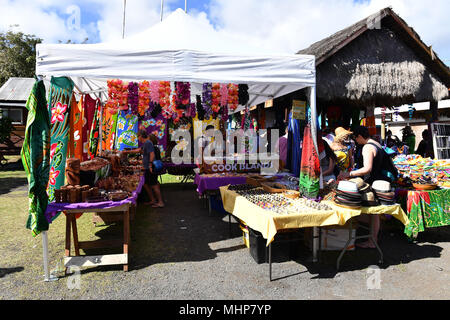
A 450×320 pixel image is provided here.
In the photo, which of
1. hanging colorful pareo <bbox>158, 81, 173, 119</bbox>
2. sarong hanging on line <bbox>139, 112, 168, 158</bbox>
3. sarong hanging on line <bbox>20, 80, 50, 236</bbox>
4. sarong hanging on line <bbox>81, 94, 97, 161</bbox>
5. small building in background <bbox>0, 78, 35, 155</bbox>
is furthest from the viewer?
small building in background <bbox>0, 78, 35, 155</bbox>

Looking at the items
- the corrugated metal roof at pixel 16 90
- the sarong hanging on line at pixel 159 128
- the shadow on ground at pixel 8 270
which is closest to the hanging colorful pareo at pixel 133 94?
the sarong hanging on line at pixel 159 128

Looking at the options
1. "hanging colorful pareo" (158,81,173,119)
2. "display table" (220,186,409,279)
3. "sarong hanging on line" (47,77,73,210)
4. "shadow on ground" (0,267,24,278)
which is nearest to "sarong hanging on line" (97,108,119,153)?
"hanging colorful pareo" (158,81,173,119)

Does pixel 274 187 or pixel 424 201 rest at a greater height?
pixel 274 187

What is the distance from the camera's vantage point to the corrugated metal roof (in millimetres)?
16094

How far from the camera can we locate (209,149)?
688 centimetres

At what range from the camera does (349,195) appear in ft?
10.7

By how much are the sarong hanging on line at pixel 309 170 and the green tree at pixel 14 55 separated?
92.8ft

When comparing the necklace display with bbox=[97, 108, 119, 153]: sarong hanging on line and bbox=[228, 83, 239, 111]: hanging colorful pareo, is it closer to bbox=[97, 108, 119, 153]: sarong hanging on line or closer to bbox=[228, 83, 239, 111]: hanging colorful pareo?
bbox=[228, 83, 239, 111]: hanging colorful pareo

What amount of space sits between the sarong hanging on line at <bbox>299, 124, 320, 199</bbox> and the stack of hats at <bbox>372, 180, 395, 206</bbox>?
2.40 ft

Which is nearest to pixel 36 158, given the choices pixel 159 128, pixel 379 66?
pixel 159 128

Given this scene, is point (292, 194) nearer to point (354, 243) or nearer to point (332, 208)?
point (332, 208)

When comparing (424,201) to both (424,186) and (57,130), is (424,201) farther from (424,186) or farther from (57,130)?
(57,130)

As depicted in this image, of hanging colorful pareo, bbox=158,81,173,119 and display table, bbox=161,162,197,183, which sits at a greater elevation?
hanging colorful pareo, bbox=158,81,173,119

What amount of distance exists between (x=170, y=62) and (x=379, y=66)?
481 centimetres
